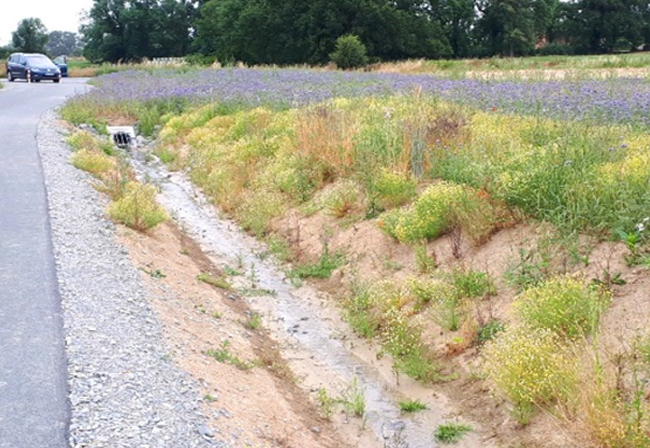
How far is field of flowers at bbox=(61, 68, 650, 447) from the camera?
20.4 feet

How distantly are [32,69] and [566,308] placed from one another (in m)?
41.1

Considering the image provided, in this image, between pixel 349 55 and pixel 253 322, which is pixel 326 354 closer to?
pixel 253 322

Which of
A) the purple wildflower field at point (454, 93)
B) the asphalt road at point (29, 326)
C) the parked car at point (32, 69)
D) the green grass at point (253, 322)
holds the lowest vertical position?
the green grass at point (253, 322)

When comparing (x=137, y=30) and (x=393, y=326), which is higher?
(x=137, y=30)

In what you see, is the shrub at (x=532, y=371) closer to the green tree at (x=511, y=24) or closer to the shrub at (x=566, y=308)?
the shrub at (x=566, y=308)

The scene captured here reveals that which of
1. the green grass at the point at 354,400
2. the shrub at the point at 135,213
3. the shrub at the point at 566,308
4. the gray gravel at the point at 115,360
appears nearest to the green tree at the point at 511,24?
the shrub at the point at 135,213

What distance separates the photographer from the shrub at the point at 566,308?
6504 mm

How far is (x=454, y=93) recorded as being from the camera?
16.8m

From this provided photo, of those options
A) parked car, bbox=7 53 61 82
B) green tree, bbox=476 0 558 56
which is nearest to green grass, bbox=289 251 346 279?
parked car, bbox=7 53 61 82

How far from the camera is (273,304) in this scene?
9.91 metres

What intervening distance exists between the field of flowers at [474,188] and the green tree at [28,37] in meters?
71.7

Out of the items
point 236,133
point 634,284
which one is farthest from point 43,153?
point 634,284

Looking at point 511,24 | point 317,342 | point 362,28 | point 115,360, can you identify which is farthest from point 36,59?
point 115,360

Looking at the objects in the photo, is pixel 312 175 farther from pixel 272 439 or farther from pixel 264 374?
pixel 272 439
